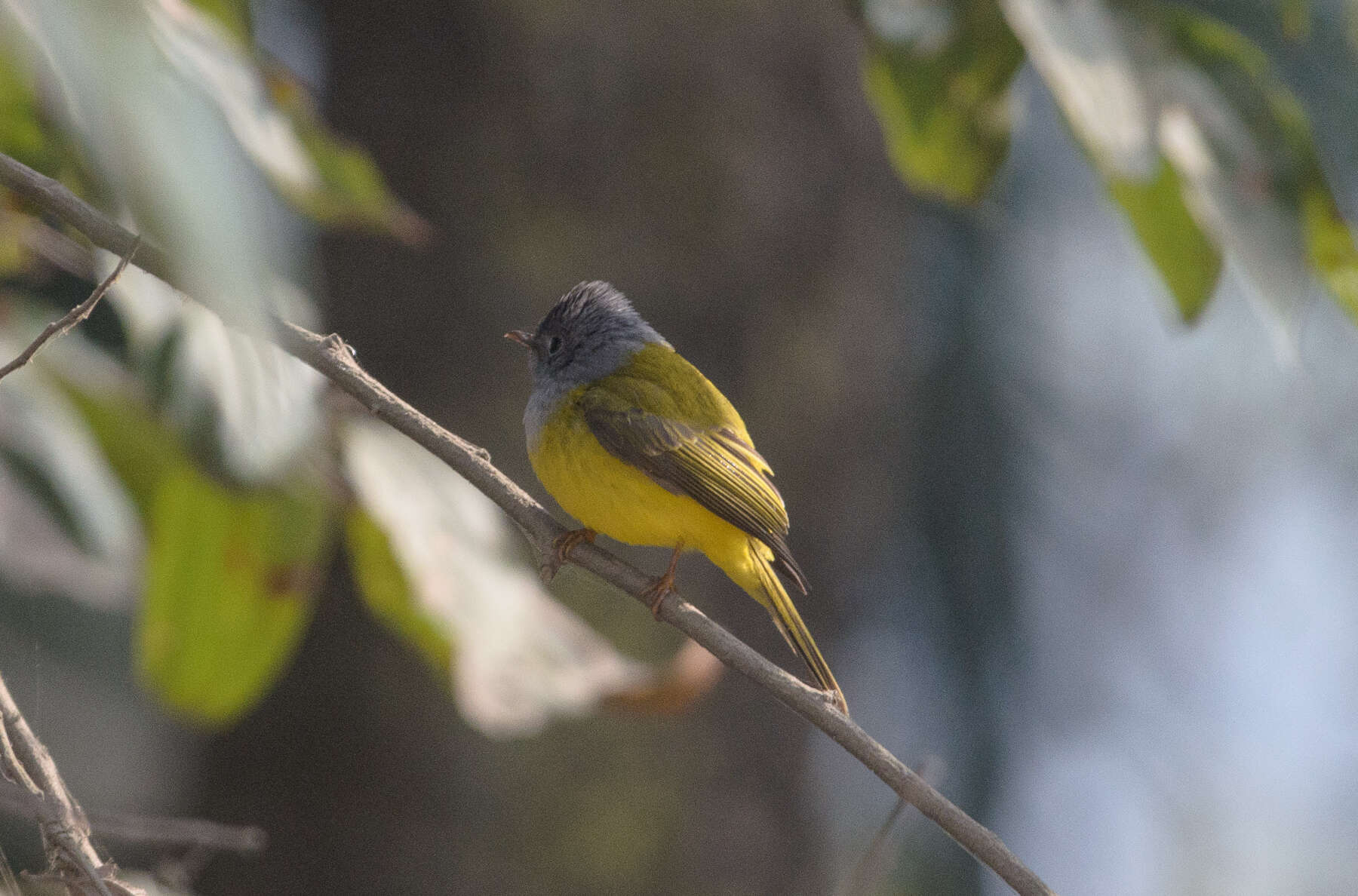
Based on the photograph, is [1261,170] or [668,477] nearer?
[1261,170]

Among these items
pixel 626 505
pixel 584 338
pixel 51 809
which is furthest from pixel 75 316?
pixel 584 338

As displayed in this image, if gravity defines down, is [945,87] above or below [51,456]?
above

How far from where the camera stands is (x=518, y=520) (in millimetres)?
1425

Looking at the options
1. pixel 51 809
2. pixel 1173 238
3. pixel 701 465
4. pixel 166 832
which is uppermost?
pixel 1173 238

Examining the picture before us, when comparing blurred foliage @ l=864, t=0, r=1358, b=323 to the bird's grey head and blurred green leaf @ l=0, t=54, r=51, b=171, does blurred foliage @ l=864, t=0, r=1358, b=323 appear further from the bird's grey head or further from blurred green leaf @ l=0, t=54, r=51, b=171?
blurred green leaf @ l=0, t=54, r=51, b=171

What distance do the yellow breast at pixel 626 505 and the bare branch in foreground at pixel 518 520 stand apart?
824 millimetres

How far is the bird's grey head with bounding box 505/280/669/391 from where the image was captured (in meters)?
2.63

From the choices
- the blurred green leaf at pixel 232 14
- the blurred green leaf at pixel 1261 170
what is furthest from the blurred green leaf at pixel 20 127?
the blurred green leaf at pixel 1261 170

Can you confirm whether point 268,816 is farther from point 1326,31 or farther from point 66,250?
point 1326,31

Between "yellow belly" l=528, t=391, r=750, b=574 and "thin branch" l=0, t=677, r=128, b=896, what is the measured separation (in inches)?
45.1

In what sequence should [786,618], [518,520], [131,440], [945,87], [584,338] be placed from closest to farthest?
[518,520], [945,87], [131,440], [786,618], [584,338]

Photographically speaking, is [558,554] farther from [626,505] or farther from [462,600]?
[626,505]

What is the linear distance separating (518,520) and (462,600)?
41cm

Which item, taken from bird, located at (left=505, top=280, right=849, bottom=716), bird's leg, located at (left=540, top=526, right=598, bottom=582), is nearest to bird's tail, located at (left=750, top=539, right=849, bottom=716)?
bird, located at (left=505, top=280, right=849, bottom=716)
